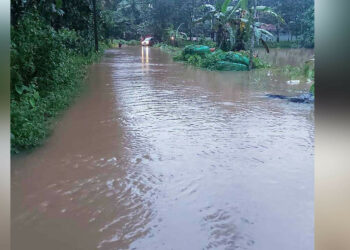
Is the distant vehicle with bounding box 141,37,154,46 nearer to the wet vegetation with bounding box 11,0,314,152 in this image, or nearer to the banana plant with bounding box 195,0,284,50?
the wet vegetation with bounding box 11,0,314,152

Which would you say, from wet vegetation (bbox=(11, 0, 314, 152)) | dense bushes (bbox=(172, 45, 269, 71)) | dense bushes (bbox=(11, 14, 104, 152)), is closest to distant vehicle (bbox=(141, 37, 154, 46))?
wet vegetation (bbox=(11, 0, 314, 152))

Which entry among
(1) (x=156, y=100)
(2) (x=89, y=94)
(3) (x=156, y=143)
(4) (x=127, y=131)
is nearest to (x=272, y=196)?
(3) (x=156, y=143)

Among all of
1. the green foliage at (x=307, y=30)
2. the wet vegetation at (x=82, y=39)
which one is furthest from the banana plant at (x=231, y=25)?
the green foliage at (x=307, y=30)

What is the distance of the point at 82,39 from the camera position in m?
16.5

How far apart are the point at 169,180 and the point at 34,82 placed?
153 inches

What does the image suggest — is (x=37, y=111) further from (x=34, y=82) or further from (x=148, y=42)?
(x=148, y=42)

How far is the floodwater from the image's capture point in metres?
3.43

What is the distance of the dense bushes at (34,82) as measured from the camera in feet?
18.1

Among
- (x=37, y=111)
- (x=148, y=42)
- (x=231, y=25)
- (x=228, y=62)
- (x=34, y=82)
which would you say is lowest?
(x=37, y=111)

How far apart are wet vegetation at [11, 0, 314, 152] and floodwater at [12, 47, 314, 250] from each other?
0.55 m

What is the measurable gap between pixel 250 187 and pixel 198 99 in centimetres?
582

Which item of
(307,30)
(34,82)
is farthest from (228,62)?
(307,30)

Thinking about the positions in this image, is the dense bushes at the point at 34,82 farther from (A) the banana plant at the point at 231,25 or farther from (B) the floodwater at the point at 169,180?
(A) the banana plant at the point at 231,25

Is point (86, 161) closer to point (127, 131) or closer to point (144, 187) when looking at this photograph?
point (144, 187)
